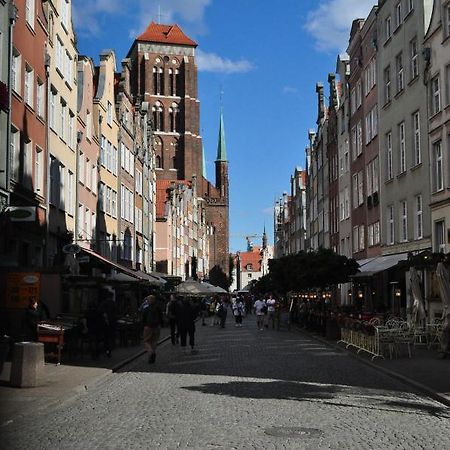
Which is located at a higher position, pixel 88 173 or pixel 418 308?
pixel 88 173

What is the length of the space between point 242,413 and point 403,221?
23.5 metres

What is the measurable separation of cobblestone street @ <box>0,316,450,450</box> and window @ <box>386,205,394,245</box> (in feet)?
57.8

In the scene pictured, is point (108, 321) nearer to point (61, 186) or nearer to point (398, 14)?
point (61, 186)

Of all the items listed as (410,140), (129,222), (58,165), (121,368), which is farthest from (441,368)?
(129,222)

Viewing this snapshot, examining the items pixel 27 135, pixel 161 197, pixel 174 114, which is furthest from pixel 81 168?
pixel 174 114

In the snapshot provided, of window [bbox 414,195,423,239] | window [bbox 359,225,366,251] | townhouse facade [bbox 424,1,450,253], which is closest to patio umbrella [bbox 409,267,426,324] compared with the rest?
townhouse facade [bbox 424,1,450,253]

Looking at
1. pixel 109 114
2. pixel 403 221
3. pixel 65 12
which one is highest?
pixel 65 12

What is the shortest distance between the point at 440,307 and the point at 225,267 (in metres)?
103

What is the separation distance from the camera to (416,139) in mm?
30531

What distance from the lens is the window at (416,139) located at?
30064 mm

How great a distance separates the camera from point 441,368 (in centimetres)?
1664

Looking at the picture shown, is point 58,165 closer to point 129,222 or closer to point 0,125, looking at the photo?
point 0,125

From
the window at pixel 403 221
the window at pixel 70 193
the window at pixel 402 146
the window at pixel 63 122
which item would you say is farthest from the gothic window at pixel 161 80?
the window at pixel 403 221

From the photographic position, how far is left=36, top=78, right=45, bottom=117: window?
26.6 m
